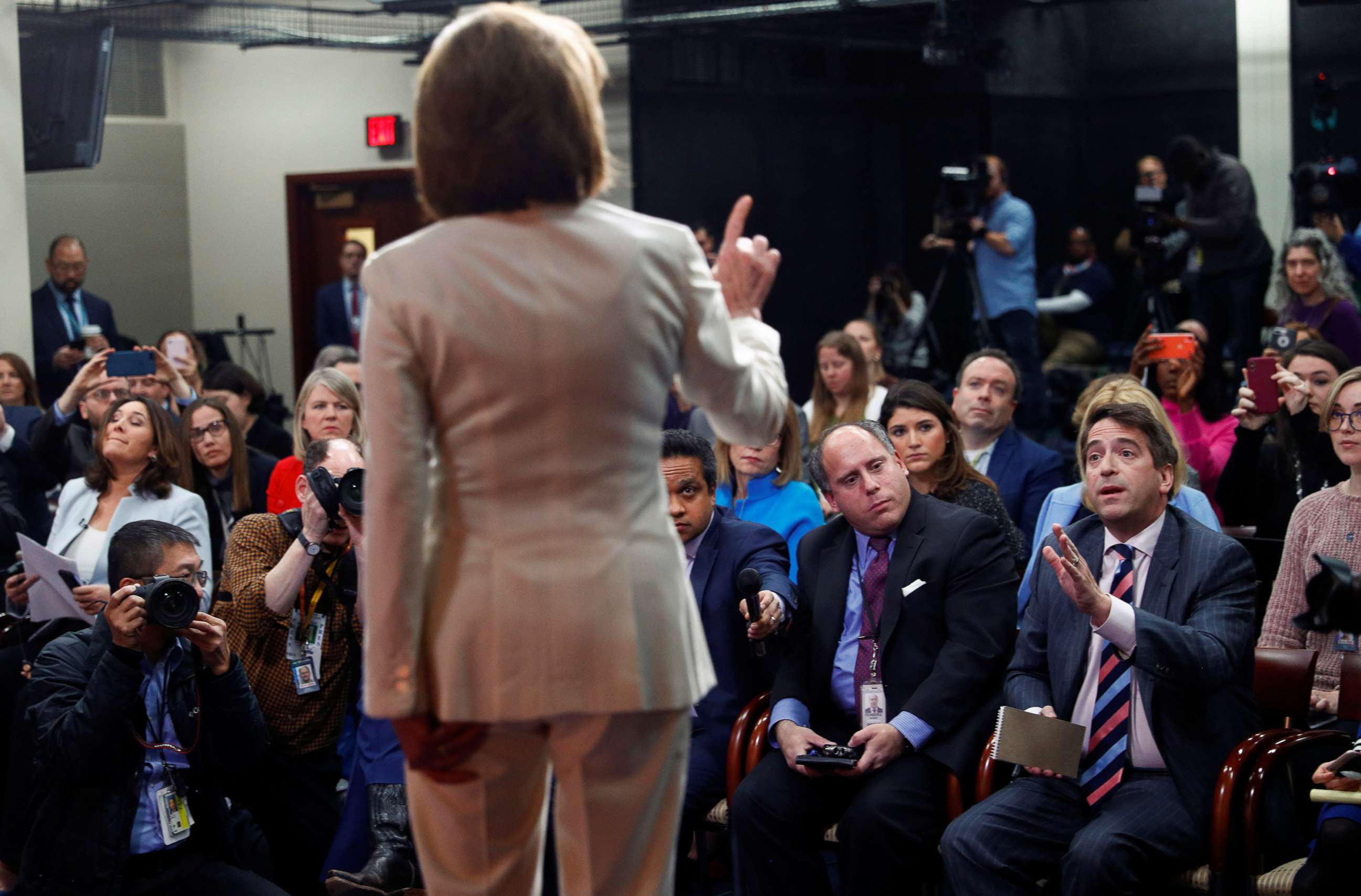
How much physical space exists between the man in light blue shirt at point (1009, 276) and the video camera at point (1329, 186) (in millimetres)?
1278

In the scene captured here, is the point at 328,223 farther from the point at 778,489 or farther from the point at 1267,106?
the point at 778,489

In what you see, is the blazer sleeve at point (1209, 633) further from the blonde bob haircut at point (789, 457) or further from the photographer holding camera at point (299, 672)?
the photographer holding camera at point (299, 672)

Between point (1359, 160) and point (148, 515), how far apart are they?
6.79m

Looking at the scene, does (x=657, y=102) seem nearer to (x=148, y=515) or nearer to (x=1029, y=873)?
(x=148, y=515)

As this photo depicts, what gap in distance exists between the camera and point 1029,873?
2.87 metres

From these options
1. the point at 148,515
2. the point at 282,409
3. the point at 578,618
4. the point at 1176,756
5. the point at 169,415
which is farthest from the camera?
the point at 282,409

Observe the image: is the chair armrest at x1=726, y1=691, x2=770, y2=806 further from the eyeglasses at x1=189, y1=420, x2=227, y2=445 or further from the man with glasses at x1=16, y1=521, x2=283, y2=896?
the eyeglasses at x1=189, y1=420, x2=227, y2=445

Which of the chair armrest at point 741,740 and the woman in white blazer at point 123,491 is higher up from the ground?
the woman in white blazer at point 123,491

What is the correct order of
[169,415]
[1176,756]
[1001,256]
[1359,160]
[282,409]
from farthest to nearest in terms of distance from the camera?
[282,409], [1359,160], [1001,256], [169,415], [1176,756]

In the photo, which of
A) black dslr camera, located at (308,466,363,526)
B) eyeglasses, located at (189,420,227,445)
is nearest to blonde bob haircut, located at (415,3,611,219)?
black dslr camera, located at (308,466,363,526)

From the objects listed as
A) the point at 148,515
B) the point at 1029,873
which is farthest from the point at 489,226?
the point at 148,515

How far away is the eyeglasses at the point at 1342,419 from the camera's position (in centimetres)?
341

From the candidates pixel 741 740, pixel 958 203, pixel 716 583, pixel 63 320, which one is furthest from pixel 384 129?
pixel 741 740

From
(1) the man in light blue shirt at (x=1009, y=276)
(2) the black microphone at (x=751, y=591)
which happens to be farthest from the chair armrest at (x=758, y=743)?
(1) the man in light blue shirt at (x=1009, y=276)
